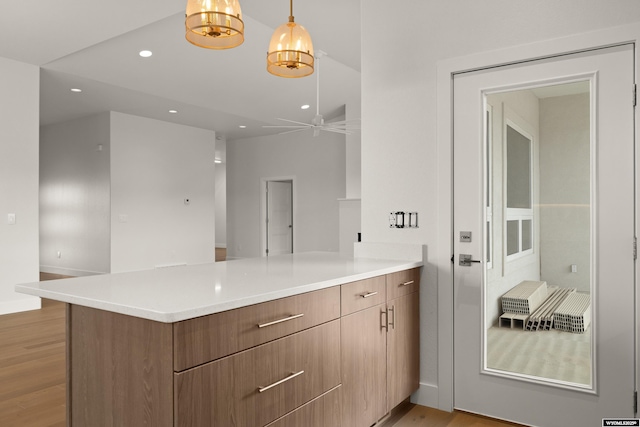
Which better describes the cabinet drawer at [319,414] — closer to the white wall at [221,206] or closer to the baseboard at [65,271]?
the baseboard at [65,271]

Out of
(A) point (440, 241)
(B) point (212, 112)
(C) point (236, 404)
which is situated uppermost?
(B) point (212, 112)

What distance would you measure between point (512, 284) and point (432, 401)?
0.85m

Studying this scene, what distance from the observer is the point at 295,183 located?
32.0 ft

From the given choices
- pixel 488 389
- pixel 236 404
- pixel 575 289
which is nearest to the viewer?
pixel 236 404

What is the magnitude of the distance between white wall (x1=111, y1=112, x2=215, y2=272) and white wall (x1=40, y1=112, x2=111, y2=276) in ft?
0.76

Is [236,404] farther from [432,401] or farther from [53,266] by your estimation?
[53,266]

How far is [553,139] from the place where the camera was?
242 cm

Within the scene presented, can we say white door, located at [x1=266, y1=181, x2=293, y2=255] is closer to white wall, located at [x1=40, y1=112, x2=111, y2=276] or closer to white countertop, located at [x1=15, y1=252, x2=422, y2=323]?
white wall, located at [x1=40, y1=112, x2=111, y2=276]

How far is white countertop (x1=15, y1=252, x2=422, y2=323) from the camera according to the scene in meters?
1.40

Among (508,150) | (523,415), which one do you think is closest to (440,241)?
(508,150)

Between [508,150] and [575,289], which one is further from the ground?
[508,150]

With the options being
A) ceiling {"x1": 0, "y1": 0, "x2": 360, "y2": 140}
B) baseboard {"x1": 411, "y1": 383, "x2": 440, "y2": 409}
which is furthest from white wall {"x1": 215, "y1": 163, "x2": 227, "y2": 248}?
baseboard {"x1": 411, "y1": 383, "x2": 440, "y2": 409}

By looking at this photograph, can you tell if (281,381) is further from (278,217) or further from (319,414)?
(278,217)

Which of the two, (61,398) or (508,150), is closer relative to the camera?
(508,150)
